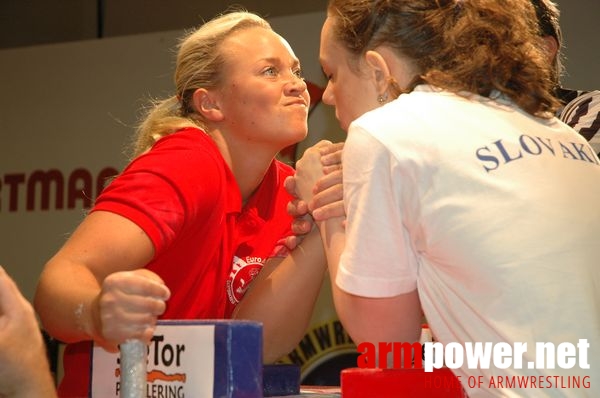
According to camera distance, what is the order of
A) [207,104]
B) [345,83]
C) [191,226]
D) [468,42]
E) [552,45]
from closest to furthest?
[468,42] < [345,83] < [191,226] < [552,45] < [207,104]

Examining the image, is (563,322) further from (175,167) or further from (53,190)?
(53,190)

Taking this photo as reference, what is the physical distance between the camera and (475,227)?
997 mm

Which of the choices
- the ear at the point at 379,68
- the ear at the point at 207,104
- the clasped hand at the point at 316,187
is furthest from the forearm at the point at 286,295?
the ear at the point at 379,68

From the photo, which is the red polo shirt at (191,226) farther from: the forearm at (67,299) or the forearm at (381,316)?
the forearm at (381,316)

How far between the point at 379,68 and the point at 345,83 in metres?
0.09

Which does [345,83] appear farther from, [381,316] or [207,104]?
[207,104]

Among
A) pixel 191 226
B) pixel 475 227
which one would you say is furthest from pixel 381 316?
pixel 191 226

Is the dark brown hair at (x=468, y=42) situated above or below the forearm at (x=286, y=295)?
above

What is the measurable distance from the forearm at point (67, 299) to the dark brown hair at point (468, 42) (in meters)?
0.50

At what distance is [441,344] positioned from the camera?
1.02 m

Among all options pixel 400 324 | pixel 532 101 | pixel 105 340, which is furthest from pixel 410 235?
pixel 105 340

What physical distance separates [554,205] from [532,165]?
Result: 0.17 ft

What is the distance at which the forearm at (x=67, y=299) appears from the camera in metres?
1.08

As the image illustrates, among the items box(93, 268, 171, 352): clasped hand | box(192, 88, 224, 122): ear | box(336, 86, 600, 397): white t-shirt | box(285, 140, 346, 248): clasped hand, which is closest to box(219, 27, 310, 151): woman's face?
box(192, 88, 224, 122): ear
